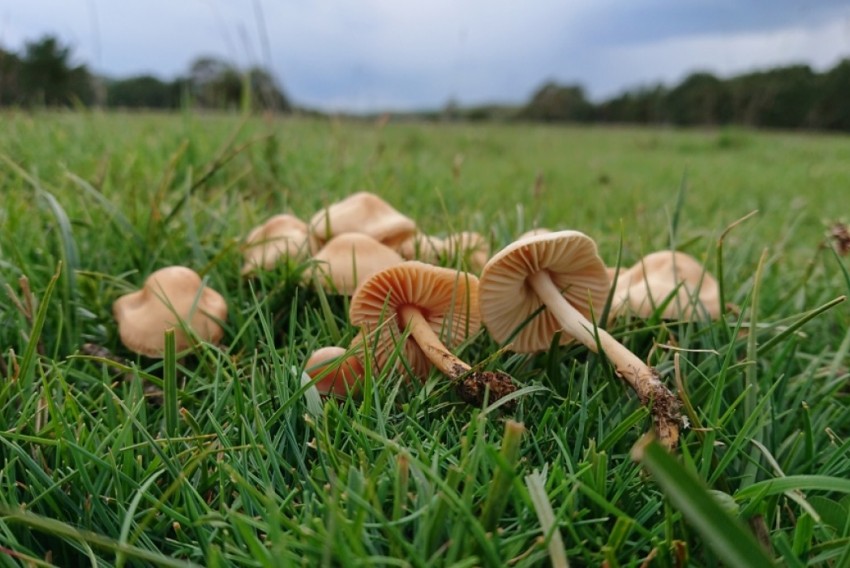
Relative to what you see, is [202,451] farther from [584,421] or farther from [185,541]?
[584,421]

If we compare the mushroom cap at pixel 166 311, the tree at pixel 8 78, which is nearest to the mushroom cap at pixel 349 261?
the mushroom cap at pixel 166 311

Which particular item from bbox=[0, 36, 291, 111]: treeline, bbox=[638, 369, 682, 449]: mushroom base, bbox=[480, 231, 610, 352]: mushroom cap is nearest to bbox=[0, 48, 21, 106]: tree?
bbox=[0, 36, 291, 111]: treeline

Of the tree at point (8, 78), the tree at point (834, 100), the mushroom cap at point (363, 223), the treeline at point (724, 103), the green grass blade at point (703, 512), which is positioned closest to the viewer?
the green grass blade at point (703, 512)

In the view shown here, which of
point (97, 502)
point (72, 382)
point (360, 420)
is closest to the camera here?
point (97, 502)

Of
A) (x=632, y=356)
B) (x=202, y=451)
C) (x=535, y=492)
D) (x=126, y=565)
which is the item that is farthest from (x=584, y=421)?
(x=126, y=565)

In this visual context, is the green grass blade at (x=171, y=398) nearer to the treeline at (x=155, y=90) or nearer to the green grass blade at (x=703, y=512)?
the green grass blade at (x=703, y=512)

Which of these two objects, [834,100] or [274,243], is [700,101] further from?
[274,243]
